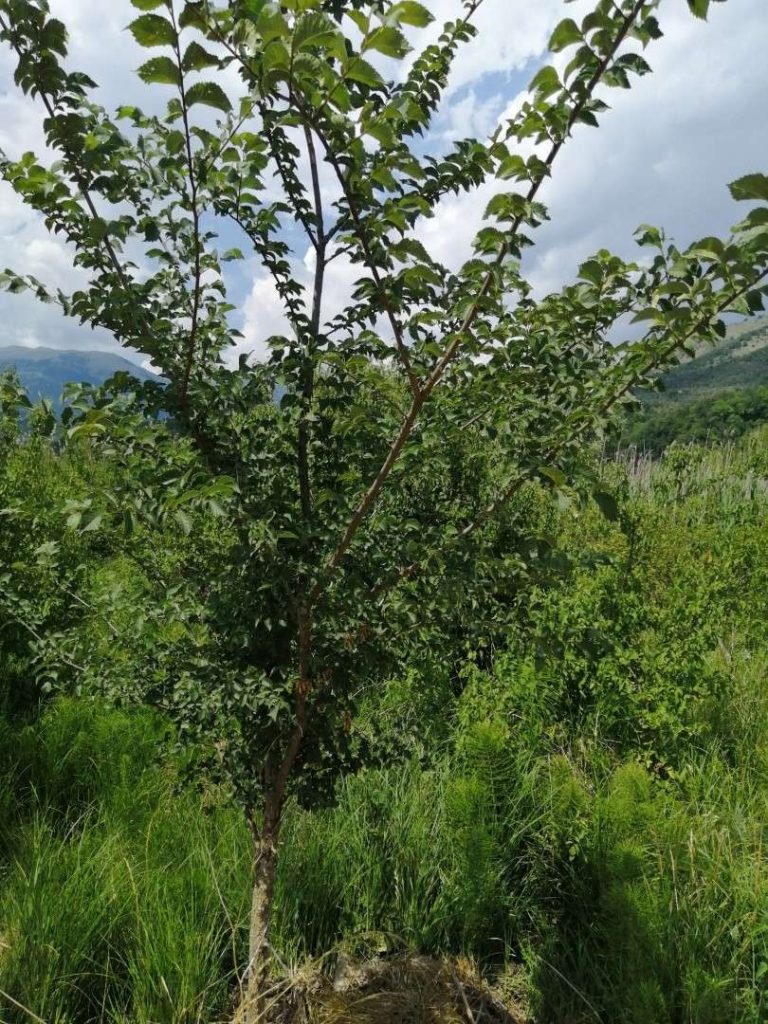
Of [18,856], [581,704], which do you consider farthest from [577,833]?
[18,856]

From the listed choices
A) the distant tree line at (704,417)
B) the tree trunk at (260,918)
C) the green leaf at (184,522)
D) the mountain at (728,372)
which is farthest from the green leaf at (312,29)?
the mountain at (728,372)

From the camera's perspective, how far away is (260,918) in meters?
2.06

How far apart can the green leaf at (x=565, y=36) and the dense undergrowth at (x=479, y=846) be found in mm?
968

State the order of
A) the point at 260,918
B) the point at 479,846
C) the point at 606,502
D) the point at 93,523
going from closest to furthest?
the point at 93,523, the point at 606,502, the point at 260,918, the point at 479,846

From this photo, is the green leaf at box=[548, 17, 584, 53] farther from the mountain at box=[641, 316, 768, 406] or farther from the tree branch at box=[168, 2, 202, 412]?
the mountain at box=[641, 316, 768, 406]

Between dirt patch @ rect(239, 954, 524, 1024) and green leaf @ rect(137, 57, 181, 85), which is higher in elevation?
green leaf @ rect(137, 57, 181, 85)

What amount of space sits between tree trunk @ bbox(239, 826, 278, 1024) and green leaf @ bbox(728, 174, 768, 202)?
1.92 meters

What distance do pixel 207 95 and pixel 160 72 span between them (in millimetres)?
85

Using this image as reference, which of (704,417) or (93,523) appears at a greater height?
(93,523)

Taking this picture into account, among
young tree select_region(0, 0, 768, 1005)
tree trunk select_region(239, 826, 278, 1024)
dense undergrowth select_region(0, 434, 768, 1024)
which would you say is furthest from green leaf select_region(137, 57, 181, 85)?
tree trunk select_region(239, 826, 278, 1024)

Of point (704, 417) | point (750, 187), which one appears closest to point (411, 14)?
point (750, 187)

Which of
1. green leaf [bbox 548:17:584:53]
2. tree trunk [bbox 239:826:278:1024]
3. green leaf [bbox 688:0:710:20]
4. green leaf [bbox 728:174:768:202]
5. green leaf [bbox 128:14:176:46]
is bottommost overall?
tree trunk [bbox 239:826:278:1024]

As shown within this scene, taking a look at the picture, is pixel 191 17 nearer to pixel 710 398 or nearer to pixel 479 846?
pixel 479 846

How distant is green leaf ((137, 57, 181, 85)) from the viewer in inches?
42.9
